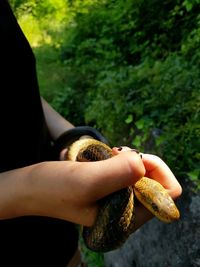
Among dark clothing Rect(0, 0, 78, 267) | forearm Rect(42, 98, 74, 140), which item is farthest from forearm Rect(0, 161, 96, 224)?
forearm Rect(42, 98, 74, 140)

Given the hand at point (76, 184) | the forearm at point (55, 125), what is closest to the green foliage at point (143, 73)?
the forearm at point (55, 125)

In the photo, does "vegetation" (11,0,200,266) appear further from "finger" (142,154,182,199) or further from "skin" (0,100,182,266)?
"skin" (0,100,182,266)

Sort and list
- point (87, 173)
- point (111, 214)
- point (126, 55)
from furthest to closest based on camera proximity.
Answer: point (126, 55), point (111, 214), point (87, 173)

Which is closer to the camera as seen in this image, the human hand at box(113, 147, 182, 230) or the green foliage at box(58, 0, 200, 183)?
the human hand at box(113, 147, 182, 230)

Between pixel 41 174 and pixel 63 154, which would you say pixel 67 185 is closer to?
pixel 41 174

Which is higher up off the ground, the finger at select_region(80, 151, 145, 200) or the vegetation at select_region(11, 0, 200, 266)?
the finger at select_region(80, 151, 145, 200)

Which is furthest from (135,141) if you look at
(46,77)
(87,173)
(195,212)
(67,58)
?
(67,58)

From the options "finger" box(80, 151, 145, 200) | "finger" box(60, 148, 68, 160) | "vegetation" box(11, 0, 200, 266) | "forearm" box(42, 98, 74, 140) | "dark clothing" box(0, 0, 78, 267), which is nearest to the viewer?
"finger" box(80, 151, 145, 200)

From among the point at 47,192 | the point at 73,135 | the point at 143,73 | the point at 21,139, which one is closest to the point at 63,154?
the point at 73,135

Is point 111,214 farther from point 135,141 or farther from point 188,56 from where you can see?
point 188,56
